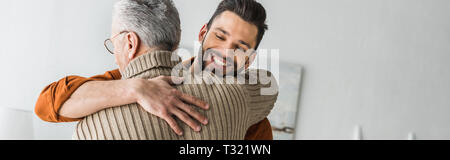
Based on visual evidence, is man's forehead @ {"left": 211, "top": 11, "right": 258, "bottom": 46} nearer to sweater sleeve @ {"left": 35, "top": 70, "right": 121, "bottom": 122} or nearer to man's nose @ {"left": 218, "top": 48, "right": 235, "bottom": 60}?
man's nose @ {"left": 218, "top": 48, "right": 235, "bottom": 60}

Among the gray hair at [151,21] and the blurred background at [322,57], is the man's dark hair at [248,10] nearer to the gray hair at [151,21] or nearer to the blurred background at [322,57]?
the gray hair at [151,21]

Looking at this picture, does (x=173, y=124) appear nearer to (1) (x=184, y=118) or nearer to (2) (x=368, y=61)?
(1) (x=184, y=118)

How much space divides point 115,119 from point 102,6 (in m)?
2.16

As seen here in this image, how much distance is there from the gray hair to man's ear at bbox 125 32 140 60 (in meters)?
0.01

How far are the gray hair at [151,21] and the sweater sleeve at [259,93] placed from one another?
289 mm

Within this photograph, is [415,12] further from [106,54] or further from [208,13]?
[106,54]

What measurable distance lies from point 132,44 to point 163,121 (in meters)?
0.25

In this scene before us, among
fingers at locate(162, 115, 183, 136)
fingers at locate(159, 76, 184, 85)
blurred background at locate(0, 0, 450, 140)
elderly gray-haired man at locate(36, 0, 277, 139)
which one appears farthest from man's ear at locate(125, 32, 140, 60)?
blurred background at locate(0, 0, 450, 140)

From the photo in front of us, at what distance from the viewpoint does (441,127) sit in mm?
3658

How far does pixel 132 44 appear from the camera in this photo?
0.96 meters

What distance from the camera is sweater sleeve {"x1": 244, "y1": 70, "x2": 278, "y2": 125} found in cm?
111

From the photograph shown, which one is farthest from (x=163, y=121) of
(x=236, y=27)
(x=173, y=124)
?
(x=236, y=27)

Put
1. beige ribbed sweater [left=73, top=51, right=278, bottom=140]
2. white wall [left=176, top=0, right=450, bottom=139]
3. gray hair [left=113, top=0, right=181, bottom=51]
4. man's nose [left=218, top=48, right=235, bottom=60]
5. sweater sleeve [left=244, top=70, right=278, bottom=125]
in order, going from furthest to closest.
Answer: white wall [left=176, top=0, right=450, bottom=139] → man's nose [left=218, top=48, right=235, bottom=60] → sweater sleeve [left=244, top=70, right=278, bottom=125] → gray hair [left=113, top=0, right=181, bottom=51] → beige ribbed sweater [left=73, top=51, right=278, bottom=140]
